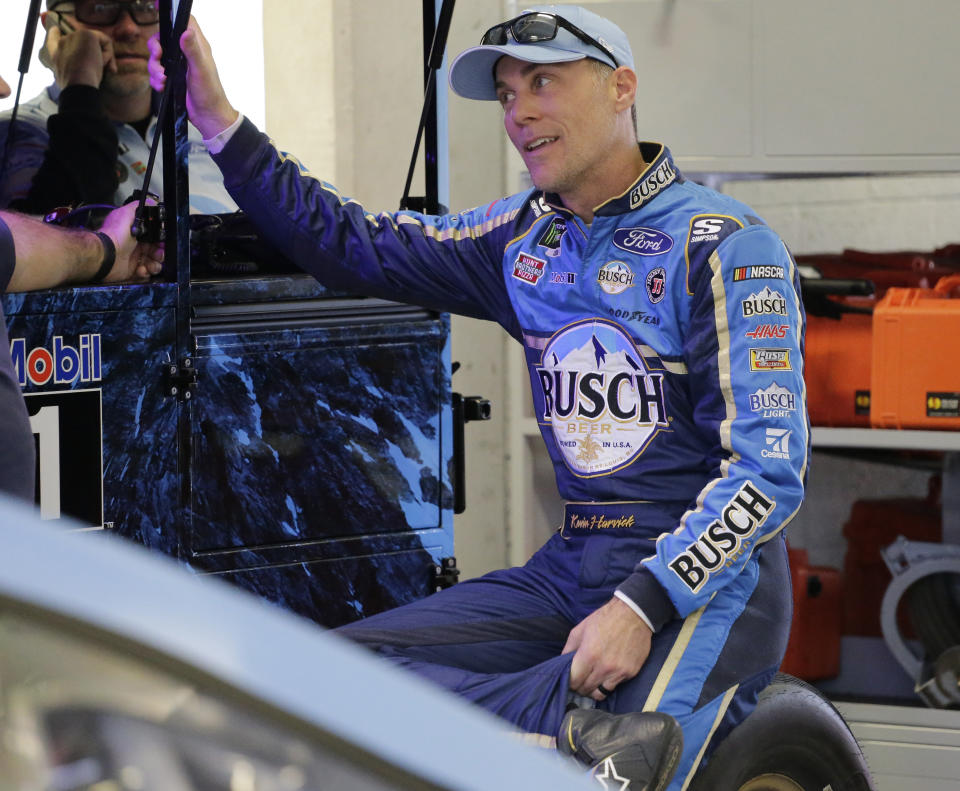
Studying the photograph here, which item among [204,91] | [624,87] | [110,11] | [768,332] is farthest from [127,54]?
[768,332]

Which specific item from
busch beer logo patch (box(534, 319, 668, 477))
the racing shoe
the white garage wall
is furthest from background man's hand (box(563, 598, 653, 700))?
the white garage wall

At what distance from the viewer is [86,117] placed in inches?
87.0

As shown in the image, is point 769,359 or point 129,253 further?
point 129,253

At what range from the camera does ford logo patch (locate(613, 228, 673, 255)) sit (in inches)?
72.7

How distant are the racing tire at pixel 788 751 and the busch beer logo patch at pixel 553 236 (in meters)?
0.69

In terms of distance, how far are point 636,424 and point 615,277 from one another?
0.69 feet

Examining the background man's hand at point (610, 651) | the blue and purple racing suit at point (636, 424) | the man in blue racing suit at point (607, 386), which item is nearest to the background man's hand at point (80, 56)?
Result: the man in blue racing suit at point (607, 386)

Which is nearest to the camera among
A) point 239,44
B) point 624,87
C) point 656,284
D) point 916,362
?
point 656,284

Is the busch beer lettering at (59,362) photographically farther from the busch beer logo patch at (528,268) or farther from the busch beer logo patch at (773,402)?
the busch beer logo patch at (773,402)

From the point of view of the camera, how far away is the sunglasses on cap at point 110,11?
2229 millimetres

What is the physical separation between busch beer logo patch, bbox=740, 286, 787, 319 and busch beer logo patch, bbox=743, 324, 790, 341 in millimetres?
16

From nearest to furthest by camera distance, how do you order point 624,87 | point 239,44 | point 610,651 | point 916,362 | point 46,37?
point 610,651 < point 624,87 < point 46,37 < point 239,44 < point 916,362

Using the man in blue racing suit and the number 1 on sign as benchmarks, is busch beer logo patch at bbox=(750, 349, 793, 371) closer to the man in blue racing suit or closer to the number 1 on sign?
the man in blue racing suit

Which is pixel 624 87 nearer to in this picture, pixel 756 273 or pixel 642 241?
pixel 642 241
